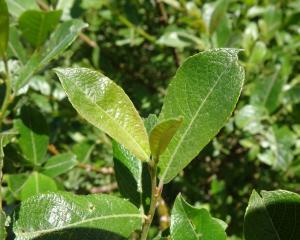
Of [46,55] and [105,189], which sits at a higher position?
[46,55]

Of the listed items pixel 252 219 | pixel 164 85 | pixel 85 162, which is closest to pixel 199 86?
pixel 252 219

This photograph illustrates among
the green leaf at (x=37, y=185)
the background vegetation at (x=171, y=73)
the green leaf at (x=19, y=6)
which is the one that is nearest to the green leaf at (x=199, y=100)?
the green leaf at (x=37, y=185)

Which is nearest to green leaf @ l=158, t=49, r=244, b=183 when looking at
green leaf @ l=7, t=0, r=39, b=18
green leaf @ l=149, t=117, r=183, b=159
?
green leaf @ l=149, t=117, r=183, b=159

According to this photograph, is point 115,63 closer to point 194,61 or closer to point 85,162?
point 85,162

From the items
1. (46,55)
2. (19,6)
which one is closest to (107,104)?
(46,55)

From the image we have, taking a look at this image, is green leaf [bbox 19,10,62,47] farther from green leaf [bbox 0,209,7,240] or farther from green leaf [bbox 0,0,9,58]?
green leaf [bbox 0,209,7,240]

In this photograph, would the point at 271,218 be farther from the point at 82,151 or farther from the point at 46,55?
the point at 82,151

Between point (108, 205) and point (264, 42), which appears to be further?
point (264, 42)
